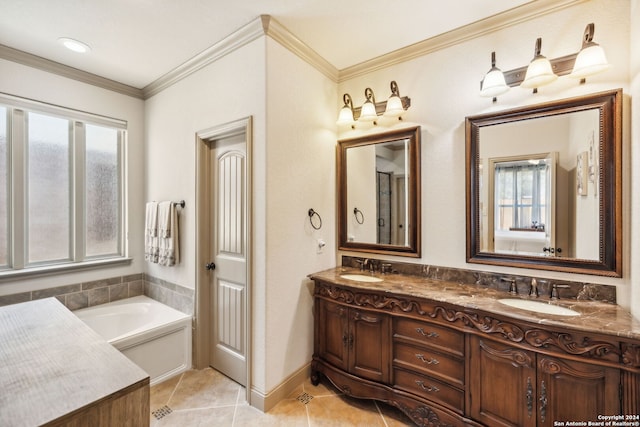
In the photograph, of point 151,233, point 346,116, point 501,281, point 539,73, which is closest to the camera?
point 539,73

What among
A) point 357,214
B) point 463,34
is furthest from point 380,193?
point 463,34

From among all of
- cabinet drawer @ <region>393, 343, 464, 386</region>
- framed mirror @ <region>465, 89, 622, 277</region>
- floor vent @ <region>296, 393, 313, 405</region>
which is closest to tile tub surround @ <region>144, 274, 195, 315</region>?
floor vent @ <region>296, 393, 313, 405</region>

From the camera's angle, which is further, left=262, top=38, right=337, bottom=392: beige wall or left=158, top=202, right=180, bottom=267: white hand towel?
left=158, top=202, right=180, bottom=267: white hand towel

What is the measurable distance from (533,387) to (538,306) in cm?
48

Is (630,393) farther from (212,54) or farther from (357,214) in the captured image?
(212,54)

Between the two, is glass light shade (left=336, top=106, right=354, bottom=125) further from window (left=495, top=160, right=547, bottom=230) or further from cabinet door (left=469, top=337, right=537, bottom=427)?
cabinet door (left=469, top=337, right=537, bottom=427)

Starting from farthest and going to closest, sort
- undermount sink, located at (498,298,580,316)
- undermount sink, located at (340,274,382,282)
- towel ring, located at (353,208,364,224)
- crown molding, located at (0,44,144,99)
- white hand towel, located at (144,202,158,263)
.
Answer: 1. white hand towel, located at (144,202,158,263)
2. towel ring, located at (353,208,364,224)
3. crown molding, located at (0,44,144,99)
4. undermount sink, located at (340,274,382,282)
5. undermount sink, located at (498,298,580,316)

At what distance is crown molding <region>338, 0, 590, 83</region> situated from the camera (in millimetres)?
1831

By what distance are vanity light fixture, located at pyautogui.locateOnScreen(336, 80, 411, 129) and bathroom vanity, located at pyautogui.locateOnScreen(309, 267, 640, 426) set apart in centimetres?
136

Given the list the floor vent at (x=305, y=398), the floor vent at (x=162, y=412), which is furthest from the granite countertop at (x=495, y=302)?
the floor vent at (x=162, y=412)

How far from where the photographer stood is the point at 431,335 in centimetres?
178

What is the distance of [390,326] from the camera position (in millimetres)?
1921

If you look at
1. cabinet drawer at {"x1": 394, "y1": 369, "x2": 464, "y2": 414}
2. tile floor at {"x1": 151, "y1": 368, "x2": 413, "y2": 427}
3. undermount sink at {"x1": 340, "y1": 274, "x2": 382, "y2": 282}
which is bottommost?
tile floor at {"x1": 151, "y1": 368, "x2": 413, "y2": 427}

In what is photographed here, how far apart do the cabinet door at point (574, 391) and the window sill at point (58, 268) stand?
144 inches
